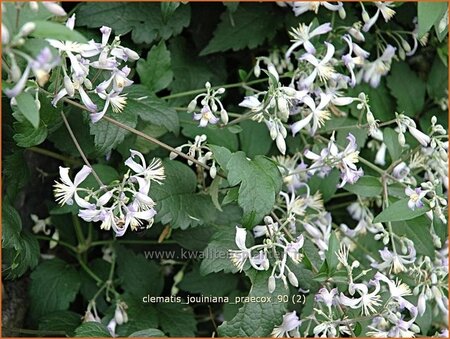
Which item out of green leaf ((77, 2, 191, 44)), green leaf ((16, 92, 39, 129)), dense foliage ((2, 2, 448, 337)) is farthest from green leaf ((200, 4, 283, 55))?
green leaf ((16, 92, 39, 129))

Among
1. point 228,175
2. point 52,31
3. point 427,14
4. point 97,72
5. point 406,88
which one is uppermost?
point 52,31

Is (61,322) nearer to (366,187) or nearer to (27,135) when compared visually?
(27,135)

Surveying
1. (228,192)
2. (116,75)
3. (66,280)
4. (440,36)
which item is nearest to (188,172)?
(228,192)

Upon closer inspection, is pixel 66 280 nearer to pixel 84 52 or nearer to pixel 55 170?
pixel 55 170

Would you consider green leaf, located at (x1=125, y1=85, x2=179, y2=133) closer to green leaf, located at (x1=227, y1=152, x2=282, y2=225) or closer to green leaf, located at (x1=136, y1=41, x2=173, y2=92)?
green leaf, located at (x1=136, y1=41, x2=173, y2=92)

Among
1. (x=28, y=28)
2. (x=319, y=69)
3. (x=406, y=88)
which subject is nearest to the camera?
(x=28, y=28)

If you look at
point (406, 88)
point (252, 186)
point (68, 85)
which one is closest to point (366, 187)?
point (252, 186)
